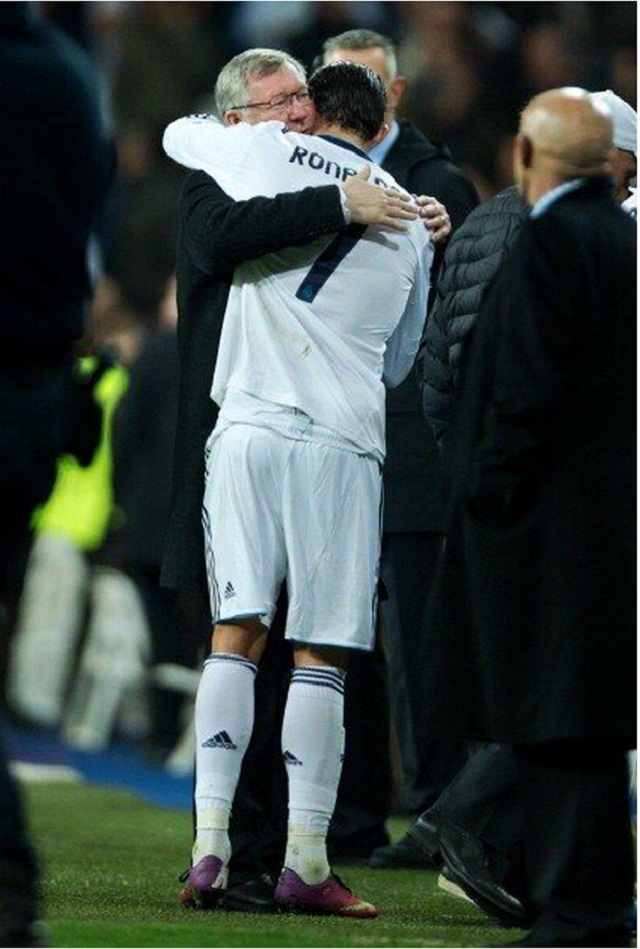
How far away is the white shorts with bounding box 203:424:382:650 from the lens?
20.0 ft

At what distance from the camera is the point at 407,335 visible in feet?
21.5

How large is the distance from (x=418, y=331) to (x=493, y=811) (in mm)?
1294

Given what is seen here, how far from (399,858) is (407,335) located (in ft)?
6.16

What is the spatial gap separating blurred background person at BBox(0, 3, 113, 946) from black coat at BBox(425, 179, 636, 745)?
91 centimetres

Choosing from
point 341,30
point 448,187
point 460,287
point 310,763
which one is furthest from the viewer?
point 341,30

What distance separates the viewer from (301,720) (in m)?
6.11

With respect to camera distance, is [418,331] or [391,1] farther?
[391,1]

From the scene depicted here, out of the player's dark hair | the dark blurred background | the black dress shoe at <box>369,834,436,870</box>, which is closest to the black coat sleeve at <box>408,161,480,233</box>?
the player's dark hair

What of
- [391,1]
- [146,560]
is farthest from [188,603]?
[391,1]

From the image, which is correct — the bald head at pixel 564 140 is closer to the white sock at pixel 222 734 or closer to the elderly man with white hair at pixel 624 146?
the elderly man with white hair at pixel 624 146

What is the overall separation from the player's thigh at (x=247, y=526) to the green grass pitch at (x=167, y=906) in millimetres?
766

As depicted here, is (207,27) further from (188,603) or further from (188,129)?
(188,129)

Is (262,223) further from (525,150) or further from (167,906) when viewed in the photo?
(167,906)

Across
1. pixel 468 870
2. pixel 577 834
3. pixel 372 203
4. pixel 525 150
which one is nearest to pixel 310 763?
pixel 468 870
